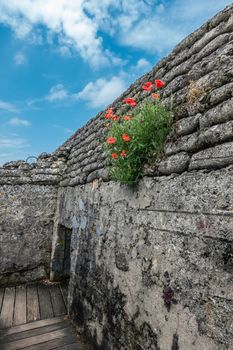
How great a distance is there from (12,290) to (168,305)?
4137 mm

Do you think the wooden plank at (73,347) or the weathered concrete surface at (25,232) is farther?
the weathered concrete surface at (25,232)

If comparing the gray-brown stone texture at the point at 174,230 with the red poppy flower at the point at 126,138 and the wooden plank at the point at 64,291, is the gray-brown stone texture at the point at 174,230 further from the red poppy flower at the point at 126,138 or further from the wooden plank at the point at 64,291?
the wooden plank at the point at 64,291

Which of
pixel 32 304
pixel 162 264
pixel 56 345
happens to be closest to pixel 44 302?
pixel 32 304

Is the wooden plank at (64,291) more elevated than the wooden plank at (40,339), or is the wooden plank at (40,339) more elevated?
the wooden plank at (64,291)

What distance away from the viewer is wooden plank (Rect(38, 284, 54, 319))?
4.38 metres

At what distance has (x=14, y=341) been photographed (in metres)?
3.62

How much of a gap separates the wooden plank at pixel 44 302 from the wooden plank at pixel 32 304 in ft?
0.22

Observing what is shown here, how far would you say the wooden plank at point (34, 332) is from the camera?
12.1 ft

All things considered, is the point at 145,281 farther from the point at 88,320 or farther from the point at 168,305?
the point at 88,320

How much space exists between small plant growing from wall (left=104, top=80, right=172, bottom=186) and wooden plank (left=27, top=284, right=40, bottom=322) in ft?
9.86

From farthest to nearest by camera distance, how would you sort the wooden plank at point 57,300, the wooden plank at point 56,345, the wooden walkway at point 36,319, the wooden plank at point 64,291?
1. the wooden plank at point 64,291
2. the wooden plank at point 57,300
3. the wooden walkway at point 36,319
4. the wooden plank at point 56,345

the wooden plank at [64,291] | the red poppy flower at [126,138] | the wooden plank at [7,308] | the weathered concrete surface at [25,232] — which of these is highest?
the red poppy flower at [126,138]

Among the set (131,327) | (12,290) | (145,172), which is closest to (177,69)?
(145,172)

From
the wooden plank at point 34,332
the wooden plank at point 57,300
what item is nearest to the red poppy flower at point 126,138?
the wooden plank at point 34,332
